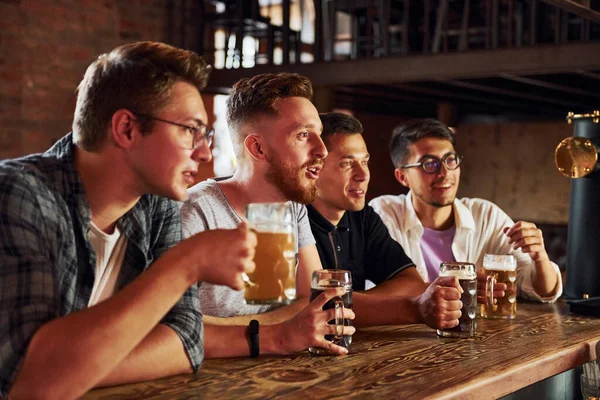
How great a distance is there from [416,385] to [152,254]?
2.10ft

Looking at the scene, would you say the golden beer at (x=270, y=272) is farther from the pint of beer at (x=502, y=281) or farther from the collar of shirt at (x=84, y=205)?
the pint of beer at (x=502, y=281)

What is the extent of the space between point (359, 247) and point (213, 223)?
0.83m

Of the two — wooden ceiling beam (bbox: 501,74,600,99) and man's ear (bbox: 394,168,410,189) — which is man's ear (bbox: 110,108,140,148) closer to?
man's ear (bbox: 394,168,410,189)

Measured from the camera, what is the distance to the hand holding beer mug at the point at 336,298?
1766 millimetres

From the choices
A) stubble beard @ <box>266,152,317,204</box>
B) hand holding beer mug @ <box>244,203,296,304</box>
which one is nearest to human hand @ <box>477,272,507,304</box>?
stubble beard @ <box>266,152,317,204</box>

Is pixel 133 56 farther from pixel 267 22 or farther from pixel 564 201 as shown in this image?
pixel 564 201

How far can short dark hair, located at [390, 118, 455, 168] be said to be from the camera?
3.09 m

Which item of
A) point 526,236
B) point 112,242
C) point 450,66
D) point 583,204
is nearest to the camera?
point 112,242

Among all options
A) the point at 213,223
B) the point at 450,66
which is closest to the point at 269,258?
the point at 213,223

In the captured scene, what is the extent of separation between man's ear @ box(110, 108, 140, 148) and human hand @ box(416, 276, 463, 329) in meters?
0.95

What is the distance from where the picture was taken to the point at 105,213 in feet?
5.11

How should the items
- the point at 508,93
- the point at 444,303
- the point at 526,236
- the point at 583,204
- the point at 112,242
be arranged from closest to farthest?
the point at 112,242 < the point at 444,303 < the point at 526,236 < the point at 583,204 < the point at 508,93

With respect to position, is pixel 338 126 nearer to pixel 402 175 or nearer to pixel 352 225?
pixel 352 225

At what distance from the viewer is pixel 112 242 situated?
1593 mm
